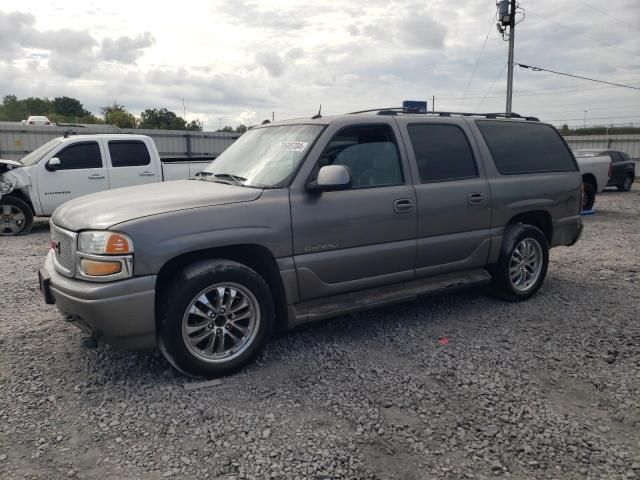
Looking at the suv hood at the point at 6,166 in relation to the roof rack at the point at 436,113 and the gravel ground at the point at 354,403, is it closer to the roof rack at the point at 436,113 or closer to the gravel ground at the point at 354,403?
the gravel ground at the point at 354,403

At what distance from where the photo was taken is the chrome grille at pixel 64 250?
3609 millimetres

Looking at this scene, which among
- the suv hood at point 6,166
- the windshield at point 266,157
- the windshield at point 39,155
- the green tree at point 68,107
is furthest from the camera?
the green tree at point 68,107

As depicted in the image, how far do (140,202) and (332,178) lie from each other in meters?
1.41

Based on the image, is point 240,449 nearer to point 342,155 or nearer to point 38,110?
point 342,155

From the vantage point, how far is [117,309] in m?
3.35

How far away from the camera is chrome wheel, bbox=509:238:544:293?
548 cm

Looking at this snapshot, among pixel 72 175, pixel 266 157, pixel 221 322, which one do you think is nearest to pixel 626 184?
pixel 72 175

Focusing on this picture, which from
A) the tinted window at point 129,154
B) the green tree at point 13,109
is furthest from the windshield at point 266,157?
the green tree at point 13,109

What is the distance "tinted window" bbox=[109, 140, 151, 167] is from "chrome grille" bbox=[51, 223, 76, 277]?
6796 mm

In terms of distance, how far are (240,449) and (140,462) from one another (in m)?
0.53

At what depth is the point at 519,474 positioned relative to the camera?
270 cm

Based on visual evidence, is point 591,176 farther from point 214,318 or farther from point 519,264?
point 214,318

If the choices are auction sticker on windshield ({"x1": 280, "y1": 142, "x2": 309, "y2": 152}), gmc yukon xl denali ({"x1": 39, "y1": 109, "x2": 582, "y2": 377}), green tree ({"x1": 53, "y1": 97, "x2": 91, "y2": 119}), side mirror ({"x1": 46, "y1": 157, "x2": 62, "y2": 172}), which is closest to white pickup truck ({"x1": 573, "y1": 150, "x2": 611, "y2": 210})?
gmc yukon xl denali ({"x1": 39, "y1": 109, "x2": 582, "y2": 377})

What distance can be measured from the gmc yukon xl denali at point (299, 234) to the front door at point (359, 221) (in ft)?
0.04
